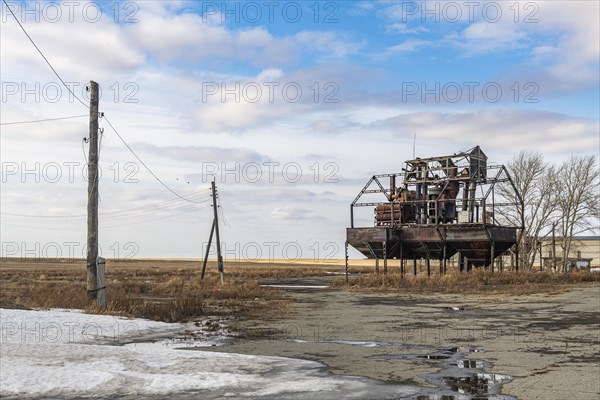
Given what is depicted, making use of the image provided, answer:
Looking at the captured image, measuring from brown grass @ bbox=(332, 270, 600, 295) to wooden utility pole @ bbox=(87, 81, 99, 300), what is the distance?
643 inches

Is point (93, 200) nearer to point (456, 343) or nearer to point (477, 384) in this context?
point (456, 343)

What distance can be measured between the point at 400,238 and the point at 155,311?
71.0 feet

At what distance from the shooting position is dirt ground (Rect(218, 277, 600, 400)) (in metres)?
8.64

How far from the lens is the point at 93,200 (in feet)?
64.2

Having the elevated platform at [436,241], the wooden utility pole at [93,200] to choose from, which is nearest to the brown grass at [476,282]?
the elevated platform at [436,241]

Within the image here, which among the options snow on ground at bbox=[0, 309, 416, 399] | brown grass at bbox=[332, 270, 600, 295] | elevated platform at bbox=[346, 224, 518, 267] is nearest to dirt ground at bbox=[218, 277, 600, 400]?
snow on ground at bbox=[0, 309, 416, 399]

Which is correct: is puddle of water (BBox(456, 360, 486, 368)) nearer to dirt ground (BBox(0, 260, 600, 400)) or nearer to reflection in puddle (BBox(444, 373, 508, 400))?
dirt ground (BBox(0, 260, 600, 400))

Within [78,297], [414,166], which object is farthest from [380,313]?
[414,166]

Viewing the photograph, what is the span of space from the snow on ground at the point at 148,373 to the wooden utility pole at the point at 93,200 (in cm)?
615

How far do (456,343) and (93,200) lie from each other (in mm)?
12037

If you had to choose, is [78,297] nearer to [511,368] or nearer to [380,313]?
[380,313]

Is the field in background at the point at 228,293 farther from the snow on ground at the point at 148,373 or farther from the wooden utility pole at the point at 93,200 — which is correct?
the snow on ground at the point at 148,373

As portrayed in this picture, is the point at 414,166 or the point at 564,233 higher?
the point at 414,166

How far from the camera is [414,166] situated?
3856 centimetres
